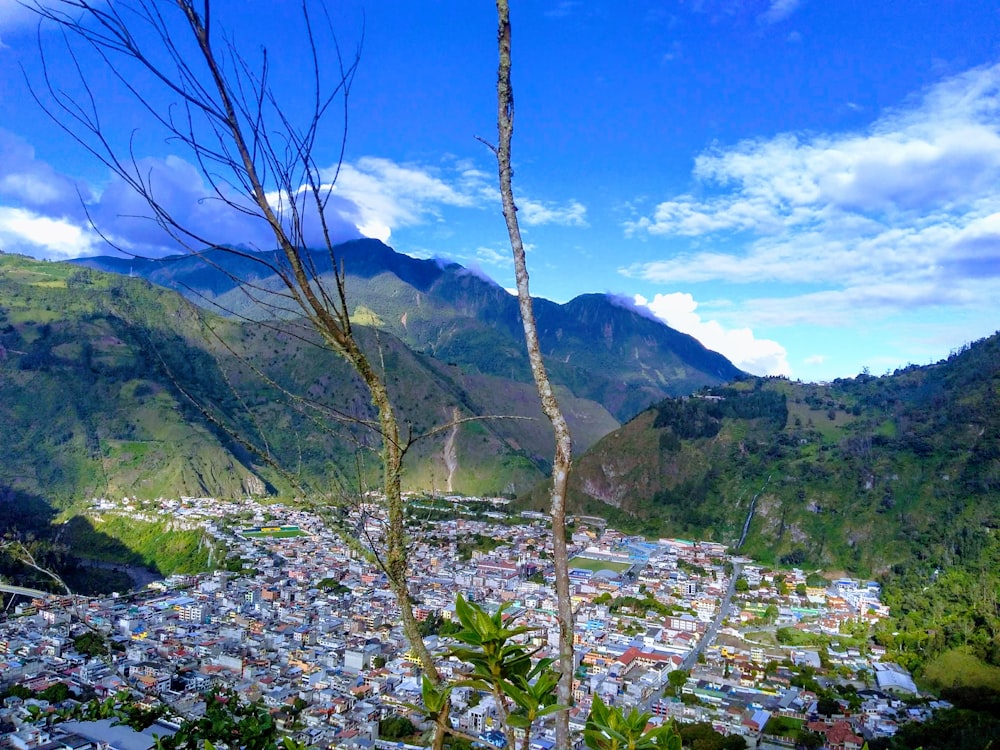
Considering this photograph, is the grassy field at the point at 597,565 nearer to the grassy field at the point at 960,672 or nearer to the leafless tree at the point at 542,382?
the grassy field at the point at 960,672

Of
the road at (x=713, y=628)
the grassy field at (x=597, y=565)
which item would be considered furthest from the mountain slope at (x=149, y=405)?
the road at (x=713, y=628)

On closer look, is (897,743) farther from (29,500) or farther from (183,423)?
(183,423)

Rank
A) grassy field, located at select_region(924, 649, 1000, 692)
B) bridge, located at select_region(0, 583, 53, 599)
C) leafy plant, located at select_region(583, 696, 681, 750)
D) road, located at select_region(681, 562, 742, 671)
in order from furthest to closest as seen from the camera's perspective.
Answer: bridge, located at select_region(0, 583, 53, 599)
road, located at select_region(681, 562, 742, 671)
grassy field, located at select_region(924, 649, 1000, 692)
leafy plant, located at select_region(583, 696, 681, 750)

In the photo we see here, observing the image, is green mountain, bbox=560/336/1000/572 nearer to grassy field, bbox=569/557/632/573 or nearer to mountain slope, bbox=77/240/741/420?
grassy field, bbox=569/557/632/573

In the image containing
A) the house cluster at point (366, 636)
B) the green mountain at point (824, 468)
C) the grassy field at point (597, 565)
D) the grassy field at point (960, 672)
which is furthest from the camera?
the green mountain at point (824, 468)

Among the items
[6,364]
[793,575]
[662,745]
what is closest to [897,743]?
[662,745]

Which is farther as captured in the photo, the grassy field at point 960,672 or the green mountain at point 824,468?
the green mountain at point 824,468

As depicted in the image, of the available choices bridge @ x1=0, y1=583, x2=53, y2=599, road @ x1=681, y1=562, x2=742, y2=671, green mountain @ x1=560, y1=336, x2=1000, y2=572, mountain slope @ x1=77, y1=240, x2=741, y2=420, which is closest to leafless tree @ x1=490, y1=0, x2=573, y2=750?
road @ x1=681, y1=562, x2=742, y2=671
